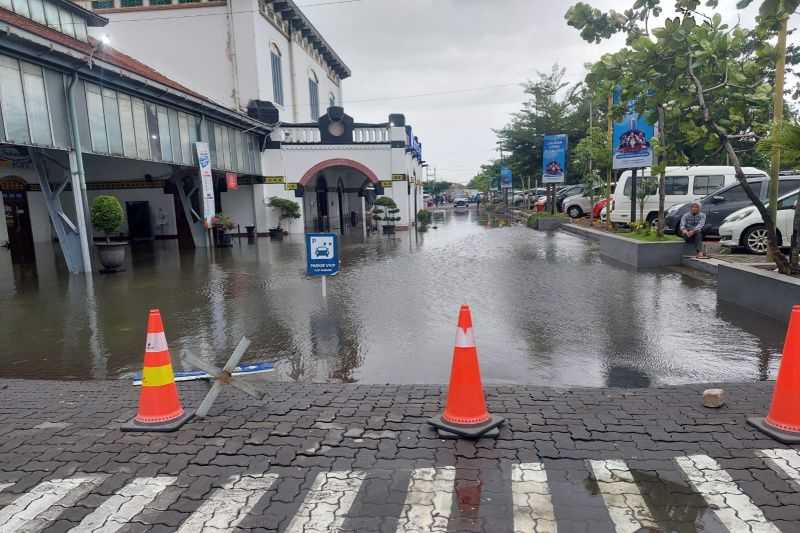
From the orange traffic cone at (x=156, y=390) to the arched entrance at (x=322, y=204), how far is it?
26.6 meters

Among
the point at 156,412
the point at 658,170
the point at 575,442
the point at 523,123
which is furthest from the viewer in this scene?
the point at 523,123

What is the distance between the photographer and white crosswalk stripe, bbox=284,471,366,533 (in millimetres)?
2793

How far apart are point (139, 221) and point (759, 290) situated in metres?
23.9

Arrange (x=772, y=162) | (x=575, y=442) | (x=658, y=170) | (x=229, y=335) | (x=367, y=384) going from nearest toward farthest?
1. (x=575, y=442)
2. (x=367, y=384)
3. (x=229, y=335)
4. (x=772, y=162)
5. (x=658, y=170)

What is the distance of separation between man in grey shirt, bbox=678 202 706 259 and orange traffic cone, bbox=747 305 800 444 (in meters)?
8.77

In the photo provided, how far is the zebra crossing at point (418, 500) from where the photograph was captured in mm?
2781

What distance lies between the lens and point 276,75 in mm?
28641

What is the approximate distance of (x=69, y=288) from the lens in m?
11.1

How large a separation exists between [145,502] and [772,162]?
8592mm

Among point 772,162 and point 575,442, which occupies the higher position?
point 772,162

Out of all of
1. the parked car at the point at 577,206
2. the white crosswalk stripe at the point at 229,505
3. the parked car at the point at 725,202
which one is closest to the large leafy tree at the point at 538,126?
the parked car at the point at 577,206

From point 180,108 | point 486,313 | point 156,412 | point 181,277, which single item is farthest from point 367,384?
point 180,108

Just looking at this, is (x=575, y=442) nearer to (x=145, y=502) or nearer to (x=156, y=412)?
(x=145, y=502)

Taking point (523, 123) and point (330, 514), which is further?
point (523, 123)
